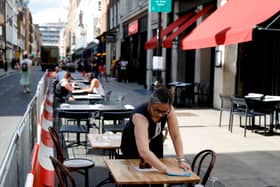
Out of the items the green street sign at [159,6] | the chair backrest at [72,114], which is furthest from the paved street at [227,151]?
the green street sign at [159,6]

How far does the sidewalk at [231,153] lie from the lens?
254 inches

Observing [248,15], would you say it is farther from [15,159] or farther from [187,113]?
[15,159]

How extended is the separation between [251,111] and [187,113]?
3755 mm

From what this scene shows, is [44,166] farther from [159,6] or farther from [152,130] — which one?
[159,6]

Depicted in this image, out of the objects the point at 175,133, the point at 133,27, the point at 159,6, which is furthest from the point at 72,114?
the point at 133,27

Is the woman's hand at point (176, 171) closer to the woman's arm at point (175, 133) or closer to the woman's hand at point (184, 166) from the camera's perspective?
the woman's hand at point (184, 166)

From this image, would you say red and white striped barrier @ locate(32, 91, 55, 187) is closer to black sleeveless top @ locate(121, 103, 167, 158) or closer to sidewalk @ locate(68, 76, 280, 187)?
sidewalk @ locate(68, 76, 280, 187)

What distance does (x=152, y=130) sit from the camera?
415 cm

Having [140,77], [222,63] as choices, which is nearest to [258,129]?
[222,63]

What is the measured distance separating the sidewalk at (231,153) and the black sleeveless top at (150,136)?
6.51ft

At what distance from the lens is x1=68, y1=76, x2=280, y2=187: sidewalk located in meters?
6.45

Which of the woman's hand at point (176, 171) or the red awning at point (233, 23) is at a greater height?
the red awning at point (233, 23)

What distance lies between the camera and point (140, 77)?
97.8 ft

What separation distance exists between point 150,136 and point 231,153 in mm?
4376
